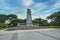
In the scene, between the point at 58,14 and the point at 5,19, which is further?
the point at 5,19

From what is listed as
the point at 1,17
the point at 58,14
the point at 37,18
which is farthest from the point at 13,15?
the point at 58,14

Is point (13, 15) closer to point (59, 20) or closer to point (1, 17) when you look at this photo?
point (1, 17)

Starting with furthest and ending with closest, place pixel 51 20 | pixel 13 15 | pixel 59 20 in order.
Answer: pixel 13 15
pixel 51 20
pixel 59 20

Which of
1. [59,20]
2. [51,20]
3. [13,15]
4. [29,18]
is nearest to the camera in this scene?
[29,18]

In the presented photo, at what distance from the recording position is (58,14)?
228 ft

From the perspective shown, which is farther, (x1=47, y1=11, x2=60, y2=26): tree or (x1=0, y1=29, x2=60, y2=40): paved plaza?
(x1=47, y1=11, x2=60, y2=26): tree

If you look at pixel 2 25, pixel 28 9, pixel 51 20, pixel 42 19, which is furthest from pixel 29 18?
pixel 42 19

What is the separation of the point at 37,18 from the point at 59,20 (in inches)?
1042

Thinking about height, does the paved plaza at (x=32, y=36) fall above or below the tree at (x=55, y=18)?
below

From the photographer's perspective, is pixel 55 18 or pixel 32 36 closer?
pixel 32 36

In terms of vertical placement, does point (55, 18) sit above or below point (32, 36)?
above

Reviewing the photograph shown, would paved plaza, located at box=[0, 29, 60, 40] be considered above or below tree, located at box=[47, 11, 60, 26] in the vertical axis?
below

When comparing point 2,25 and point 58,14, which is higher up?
point 58,14

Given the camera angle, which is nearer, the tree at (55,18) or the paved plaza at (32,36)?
the paved plaza at (32,36)
